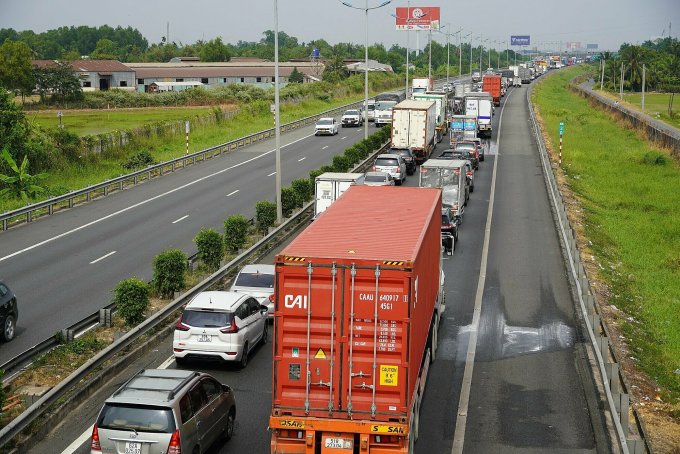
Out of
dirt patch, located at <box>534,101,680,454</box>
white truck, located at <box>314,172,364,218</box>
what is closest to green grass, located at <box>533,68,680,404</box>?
dirt patch, located at <box>534,101,680,454</box>

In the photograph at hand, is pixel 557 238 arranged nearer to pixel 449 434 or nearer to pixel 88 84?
pixel 449 434

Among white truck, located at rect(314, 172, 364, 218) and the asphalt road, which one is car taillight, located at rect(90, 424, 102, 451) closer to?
the asphalt road

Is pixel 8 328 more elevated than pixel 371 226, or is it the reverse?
pixel 371 226

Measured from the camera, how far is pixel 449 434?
54.5 feet

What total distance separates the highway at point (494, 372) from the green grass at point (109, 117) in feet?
169

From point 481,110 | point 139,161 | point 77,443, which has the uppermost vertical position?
point 481,110

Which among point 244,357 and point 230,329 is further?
point 244,357

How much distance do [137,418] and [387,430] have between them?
145 inches

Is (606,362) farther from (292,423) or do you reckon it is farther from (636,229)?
(636,229)

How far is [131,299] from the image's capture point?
22281 millimetres

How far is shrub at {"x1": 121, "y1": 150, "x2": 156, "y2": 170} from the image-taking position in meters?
56.4

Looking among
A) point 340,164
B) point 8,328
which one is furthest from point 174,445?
point 340,164

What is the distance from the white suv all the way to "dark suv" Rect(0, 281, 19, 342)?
15.2ft

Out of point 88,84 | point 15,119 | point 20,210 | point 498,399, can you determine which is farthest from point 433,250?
point 88,84
